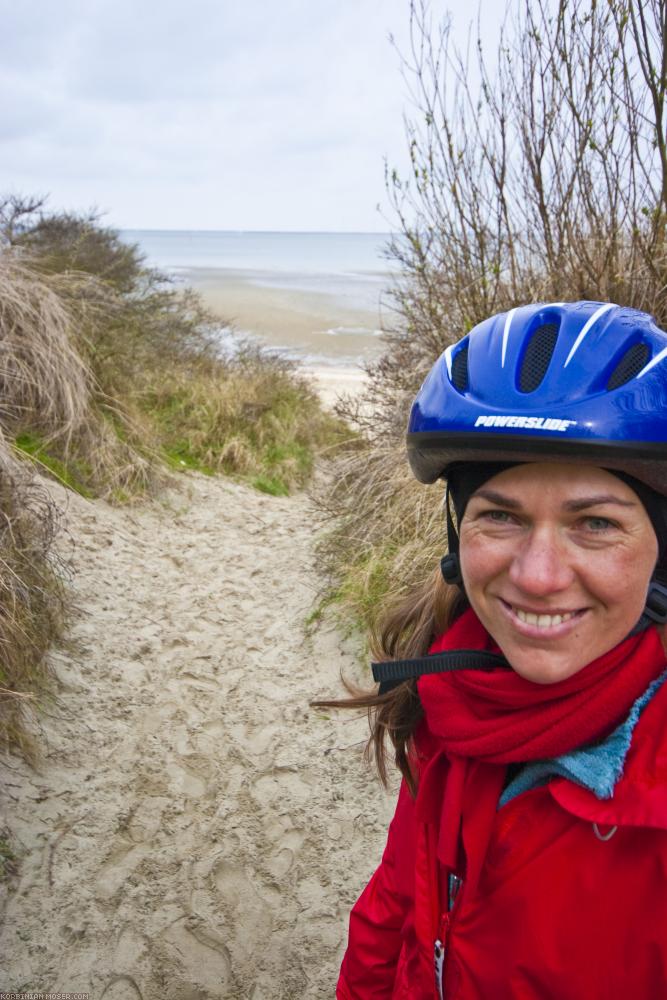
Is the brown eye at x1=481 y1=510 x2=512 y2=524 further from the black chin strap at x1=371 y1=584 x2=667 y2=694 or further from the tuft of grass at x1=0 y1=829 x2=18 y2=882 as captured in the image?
the tuft of grass at x1=0 y1=829 x2=18 y2=882

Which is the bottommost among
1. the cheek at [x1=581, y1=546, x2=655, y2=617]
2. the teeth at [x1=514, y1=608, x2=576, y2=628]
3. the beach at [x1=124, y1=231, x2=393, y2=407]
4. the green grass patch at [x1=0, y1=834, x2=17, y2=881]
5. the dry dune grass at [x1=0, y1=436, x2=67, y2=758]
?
the green grass patch at [x1=0, y1=834, x2=17, y2=881]

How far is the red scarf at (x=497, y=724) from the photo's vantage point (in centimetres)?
126

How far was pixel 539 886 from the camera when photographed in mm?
1166

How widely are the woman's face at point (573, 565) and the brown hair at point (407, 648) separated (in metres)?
0.43

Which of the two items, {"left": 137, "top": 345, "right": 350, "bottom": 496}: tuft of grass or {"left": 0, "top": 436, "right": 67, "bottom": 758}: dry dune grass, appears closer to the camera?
{"left": 0, "top": 436, "right": 67, "bottom": 758}: dry dune grass

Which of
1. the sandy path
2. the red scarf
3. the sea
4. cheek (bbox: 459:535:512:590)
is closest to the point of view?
the red scarf

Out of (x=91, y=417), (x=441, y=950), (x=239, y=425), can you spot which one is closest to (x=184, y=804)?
(x=441, y=950)

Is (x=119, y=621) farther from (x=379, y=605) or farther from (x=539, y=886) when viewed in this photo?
(x=539, y=886)

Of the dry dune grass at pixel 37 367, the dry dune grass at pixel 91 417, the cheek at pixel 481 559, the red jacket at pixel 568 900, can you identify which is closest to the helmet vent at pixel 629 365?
the cheek at pixel 481 559

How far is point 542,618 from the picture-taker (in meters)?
1.33

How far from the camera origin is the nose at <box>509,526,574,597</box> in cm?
129

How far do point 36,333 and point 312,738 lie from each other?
403 cm

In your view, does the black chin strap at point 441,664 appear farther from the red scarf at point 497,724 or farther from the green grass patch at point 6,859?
the green grass patch at point 6,859

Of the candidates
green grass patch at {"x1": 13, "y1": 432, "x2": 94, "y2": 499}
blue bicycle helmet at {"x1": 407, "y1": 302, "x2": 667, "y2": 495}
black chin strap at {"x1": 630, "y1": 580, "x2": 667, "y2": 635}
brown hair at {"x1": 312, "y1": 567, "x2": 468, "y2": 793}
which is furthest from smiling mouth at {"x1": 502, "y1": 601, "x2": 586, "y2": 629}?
green grass patch at {"x1": 13, "y1": 432, "x2": 94, "y2": 499}
